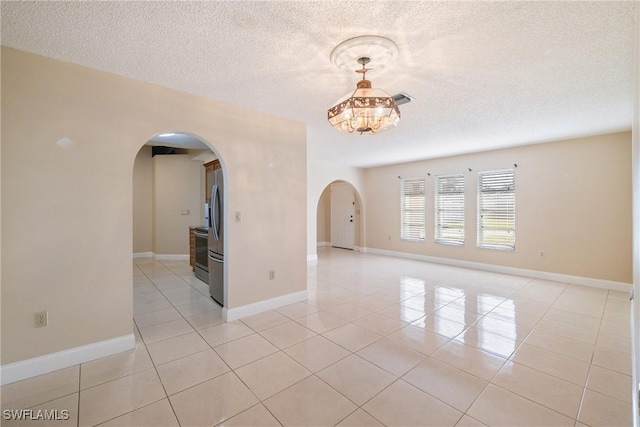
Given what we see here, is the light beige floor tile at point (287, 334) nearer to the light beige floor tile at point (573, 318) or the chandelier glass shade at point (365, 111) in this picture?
the chandelier glass shade at point (365, 111)

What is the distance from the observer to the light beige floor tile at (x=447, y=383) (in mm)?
1905

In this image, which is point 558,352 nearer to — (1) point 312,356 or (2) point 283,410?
(1) point 312,356

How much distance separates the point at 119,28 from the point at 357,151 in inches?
177

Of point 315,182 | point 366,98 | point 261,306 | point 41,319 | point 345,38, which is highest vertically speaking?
point 345,38

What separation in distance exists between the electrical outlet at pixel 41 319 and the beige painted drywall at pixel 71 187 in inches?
1.2

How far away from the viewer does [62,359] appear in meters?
2.28

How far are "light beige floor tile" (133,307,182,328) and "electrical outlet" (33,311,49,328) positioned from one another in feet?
3.10

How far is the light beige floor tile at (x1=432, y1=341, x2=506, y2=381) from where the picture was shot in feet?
7.32

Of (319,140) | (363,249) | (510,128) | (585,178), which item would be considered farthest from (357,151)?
(585,178)

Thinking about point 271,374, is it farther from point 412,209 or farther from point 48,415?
point 412,209

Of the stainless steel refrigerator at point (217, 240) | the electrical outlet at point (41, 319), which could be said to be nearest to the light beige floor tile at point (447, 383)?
the stainless steel refrigerator at point (217, 240)

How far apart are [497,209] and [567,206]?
43.4 inches

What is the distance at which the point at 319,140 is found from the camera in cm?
493

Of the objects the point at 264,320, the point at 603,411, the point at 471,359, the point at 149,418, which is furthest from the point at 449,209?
the point at 149,418
